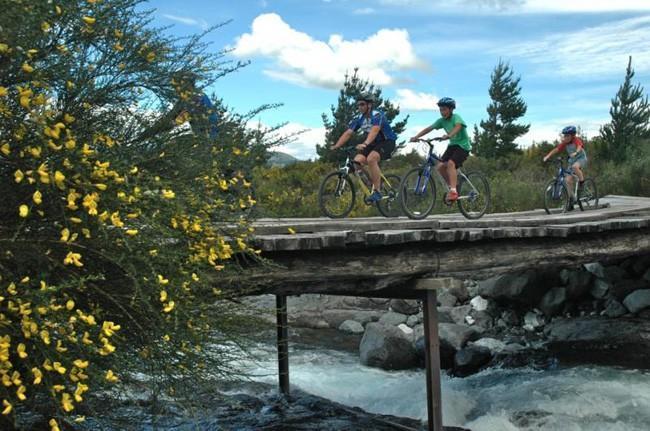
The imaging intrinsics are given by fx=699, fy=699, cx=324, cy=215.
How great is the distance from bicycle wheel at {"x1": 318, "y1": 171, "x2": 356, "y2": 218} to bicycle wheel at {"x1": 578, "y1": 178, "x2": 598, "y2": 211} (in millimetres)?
6123

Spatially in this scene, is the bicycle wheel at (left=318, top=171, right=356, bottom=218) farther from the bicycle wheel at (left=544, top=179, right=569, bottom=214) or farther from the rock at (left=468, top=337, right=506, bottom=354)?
the bicycle wheel at (left=544, top=179, right=569, bottom=214)

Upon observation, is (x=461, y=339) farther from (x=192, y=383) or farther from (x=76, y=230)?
(x=76, y=230)

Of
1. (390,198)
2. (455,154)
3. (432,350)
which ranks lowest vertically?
(432,350)

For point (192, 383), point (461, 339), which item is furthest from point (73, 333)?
point (461, 339)

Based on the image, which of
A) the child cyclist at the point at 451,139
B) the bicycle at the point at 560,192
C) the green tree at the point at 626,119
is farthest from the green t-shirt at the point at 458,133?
the green tree at the point at 626,119

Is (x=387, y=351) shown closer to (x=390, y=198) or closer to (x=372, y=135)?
(x=390, y=198)

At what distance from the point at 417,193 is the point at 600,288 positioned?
777cm

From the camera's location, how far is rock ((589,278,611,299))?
16.0m

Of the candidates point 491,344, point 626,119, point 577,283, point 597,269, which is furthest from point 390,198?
point 626,119

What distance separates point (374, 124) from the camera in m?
10.0

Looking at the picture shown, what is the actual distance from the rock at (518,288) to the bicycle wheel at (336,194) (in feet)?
23.6

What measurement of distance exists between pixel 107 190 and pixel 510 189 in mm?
18364

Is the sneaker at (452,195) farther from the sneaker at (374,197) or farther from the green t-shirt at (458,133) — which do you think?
the sneaker at (374,197)

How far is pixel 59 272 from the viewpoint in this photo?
4527 millimetres
